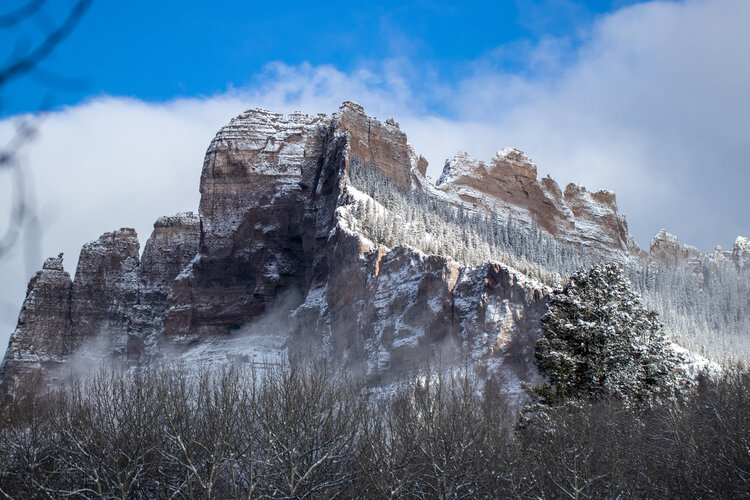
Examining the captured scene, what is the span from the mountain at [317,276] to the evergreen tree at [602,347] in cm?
1642

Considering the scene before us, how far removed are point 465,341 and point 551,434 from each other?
2922cm

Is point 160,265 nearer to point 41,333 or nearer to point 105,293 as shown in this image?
point 105,293

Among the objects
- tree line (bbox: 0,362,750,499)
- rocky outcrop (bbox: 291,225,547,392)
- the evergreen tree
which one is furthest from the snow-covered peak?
tree line (bbox: 0,362,750,499)

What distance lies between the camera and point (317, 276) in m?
101

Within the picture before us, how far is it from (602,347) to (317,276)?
59.8 meters

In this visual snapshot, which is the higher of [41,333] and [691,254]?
[691,254]

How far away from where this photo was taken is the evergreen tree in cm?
4366

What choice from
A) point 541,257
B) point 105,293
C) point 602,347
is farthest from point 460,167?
point 602,347

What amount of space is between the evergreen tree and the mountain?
1642 cm

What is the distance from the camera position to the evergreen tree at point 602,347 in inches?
1719

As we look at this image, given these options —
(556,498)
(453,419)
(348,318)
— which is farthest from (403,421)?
(348,318)

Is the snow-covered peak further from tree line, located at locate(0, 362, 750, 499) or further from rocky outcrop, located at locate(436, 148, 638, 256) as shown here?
tree line, located at locate(0, 362, 750, 499)

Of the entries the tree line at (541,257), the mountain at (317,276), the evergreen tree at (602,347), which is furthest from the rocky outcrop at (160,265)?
the evergreen tree at (602,347)

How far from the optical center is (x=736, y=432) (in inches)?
1265
